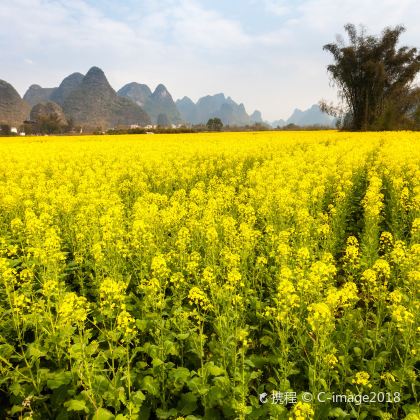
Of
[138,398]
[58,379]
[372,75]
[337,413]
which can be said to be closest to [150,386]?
[138,398]

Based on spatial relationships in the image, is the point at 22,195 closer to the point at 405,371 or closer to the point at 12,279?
the point at 12,279

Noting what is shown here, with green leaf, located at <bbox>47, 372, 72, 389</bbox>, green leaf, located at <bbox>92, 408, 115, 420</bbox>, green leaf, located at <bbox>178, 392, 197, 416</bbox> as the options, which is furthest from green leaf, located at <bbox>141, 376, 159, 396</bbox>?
green leaf, located at <bbox>47, 372, 72, 389</bbox>

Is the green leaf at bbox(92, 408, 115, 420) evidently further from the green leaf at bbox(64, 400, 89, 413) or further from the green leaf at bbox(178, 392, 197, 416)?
the green leaf at bbox(178, 392, 197, 416)

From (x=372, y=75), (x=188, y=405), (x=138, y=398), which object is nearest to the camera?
(x=138, y=398)

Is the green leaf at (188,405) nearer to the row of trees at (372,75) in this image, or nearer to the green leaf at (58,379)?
the green leaf at (58,379)

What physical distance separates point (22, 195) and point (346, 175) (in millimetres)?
9088

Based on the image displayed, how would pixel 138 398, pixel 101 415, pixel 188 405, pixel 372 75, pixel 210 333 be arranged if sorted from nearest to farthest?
1. pixel 101 415
2. pixel 138 398
3. pixel 188 405
4. pixel 210 333
5. pixel 372 75

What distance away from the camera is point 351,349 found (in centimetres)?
414

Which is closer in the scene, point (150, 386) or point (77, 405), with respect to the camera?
point (77, 405)

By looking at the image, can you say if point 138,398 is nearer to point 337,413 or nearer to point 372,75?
point 337,413

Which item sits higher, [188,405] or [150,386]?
[150,386]

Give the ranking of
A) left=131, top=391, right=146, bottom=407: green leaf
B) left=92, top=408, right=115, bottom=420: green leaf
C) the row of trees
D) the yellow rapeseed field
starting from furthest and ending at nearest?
the row of trees < the yellow rapeseed field < left=131, top=391, right=146, bottom=407: green leaf < left=92, top=408, right=115, bottom=420: green leaf

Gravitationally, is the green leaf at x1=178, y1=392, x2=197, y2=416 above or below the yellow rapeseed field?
below

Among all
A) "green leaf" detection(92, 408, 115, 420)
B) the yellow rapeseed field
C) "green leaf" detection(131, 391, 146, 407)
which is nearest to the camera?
"green leaf" detection(92, 408, 115, 420)
